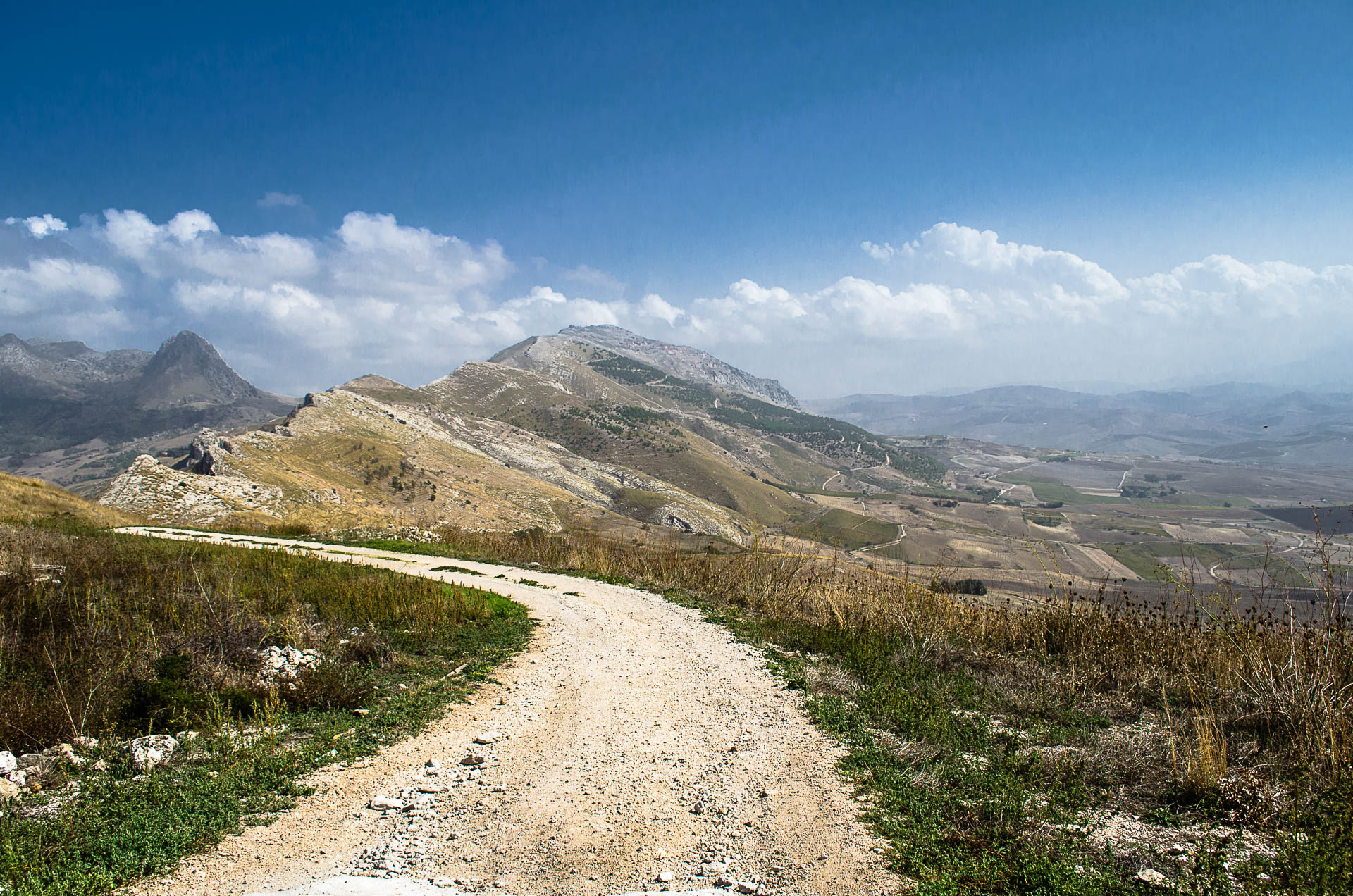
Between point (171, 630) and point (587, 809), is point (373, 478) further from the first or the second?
point (587, 809)

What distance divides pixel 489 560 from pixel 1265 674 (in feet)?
60.4

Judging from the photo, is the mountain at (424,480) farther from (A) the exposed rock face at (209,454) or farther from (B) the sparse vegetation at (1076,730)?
(B) the sparse vegetation at (1076,730)

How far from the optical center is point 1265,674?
223 inches

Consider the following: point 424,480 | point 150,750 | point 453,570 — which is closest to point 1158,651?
point 150,750

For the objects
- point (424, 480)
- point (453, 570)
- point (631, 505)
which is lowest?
point (631, 505)

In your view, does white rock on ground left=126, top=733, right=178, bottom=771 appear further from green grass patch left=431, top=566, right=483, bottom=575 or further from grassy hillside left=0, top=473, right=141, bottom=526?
grassy hillside left=0, top=473, right=141, bottom=526

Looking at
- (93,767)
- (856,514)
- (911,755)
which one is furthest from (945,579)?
(856,514)

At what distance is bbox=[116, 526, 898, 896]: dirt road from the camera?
4.02 metres

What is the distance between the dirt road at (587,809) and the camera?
13.2 ft

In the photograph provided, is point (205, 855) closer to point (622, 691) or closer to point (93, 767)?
point (93, 767)

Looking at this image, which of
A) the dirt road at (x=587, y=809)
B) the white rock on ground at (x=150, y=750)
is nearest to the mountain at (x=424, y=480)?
the dirt road at (x=587, y=809)

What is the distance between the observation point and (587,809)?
4.91 metres

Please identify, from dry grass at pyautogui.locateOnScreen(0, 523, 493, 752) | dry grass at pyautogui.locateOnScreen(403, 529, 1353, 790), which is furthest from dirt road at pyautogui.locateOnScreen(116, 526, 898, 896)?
dry grass at pyautogui.locateOnScreen(403, 529, 1353, 790)

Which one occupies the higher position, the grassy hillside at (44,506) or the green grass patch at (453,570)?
the grassy hillside at (44,506)
